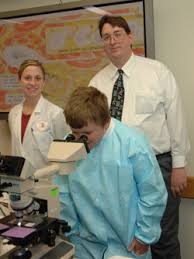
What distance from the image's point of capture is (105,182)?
4.65 feet

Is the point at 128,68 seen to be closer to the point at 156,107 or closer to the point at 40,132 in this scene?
the point at 156,107

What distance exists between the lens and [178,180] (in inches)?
81.4

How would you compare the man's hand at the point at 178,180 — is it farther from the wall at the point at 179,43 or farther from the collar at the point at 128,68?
the collar at the point at 128,68

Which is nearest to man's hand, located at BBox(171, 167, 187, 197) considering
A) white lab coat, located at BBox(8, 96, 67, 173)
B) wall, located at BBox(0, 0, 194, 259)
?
wall, located at BBox(0, 0, 194, 259)

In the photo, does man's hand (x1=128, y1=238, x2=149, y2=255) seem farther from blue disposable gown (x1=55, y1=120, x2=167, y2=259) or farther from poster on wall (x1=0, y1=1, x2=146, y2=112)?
poster on wall (x1=0, y1=1, x2=146, y2=112)

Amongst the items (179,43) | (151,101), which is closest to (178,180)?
(151,101)

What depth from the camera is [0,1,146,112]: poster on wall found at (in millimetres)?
2425

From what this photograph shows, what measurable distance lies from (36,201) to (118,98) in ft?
3.36

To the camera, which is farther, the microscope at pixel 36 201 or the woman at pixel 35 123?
the woman at pixel 35 123

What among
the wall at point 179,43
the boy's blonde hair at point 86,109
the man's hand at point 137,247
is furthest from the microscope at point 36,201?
the wall at point 179,43

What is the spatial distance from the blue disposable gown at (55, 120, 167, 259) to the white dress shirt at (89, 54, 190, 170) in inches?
22.8

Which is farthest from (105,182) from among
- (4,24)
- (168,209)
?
(4,24)

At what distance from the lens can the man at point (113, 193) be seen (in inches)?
55.6

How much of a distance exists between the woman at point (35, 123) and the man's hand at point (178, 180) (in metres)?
0.73
